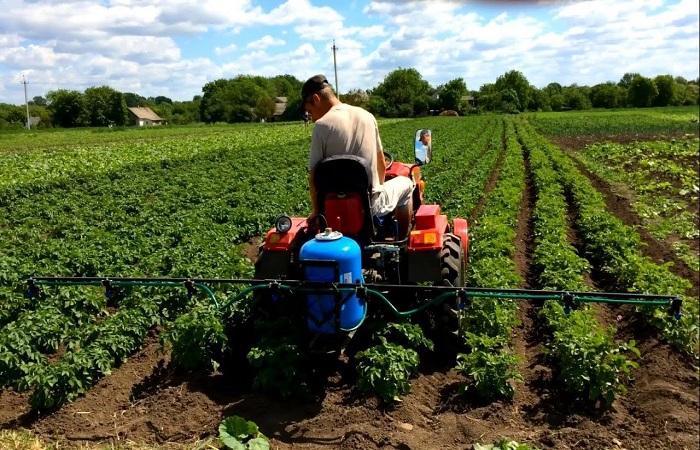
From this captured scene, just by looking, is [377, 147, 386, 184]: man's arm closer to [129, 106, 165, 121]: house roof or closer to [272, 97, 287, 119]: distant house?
[272, 97, 287, 119]: distant house

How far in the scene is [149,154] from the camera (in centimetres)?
2964

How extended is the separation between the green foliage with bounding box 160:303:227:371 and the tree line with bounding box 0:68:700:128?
7243 centimetres

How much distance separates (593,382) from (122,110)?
9073 cm

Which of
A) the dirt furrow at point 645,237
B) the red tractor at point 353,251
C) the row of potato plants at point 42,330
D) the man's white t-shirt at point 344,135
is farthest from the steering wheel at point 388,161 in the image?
the dirt furrow at point 645,237

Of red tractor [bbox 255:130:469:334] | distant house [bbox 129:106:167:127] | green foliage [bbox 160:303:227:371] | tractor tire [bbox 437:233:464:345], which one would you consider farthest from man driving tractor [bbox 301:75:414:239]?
distant house [bbox 129:106:167:127]

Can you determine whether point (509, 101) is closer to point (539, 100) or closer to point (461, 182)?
point (539, 100)

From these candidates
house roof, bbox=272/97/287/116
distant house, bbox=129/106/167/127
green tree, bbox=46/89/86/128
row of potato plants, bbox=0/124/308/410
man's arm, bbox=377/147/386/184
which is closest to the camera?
man's arm, bbox=377/147/386/184

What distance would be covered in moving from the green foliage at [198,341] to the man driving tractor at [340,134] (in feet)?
4.17

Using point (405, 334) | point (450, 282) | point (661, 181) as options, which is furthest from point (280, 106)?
point (405, 334)

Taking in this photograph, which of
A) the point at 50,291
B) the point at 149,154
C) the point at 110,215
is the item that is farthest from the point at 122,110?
the point at 50,291

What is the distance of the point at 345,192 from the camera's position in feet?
16.6

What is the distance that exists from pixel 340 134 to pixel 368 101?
81270 mm

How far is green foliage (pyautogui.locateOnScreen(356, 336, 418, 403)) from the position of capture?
186 inches

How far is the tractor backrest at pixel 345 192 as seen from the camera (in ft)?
16.3
